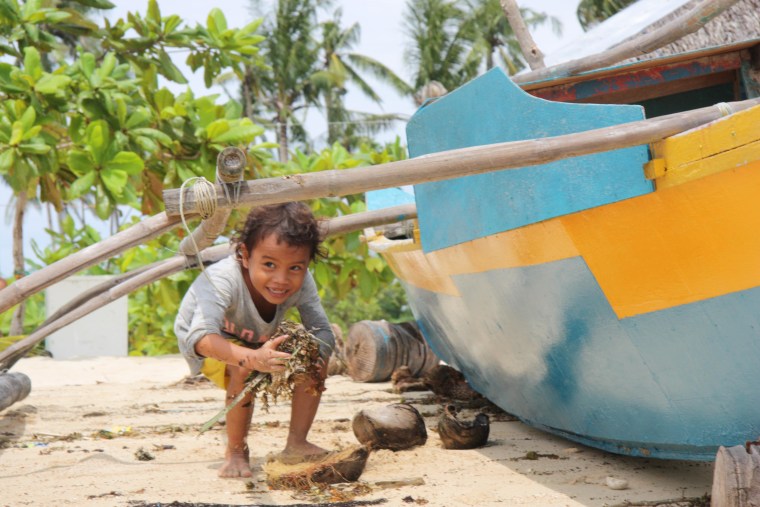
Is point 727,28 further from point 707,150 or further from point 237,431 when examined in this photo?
point 237,431

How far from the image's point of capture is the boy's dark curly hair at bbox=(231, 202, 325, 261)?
261 centimetres

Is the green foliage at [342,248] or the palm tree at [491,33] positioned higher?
the palm tree at [491,33]

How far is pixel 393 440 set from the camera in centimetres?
298

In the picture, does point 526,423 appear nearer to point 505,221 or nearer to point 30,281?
point 505,221

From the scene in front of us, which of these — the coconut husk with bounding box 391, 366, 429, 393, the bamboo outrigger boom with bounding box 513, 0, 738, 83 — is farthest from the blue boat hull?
the coconut husk with bounding box 391, 366, 429, 393

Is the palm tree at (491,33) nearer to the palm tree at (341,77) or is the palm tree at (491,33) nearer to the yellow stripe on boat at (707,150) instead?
the palm tree at (341,77)

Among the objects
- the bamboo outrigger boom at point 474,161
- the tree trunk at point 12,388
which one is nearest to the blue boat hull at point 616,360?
the bamboo outrigger boom at point 474,161

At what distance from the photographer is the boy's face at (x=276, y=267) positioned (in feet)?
8.61

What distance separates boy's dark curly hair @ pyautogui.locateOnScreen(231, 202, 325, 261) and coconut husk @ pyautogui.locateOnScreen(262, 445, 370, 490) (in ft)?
2.26

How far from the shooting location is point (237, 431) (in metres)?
2.81

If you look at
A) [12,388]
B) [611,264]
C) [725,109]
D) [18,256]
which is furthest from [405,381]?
[18,256]

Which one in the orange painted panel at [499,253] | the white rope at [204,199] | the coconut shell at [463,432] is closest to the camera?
the white rope at [204,199]

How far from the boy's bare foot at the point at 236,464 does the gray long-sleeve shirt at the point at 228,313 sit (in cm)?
32

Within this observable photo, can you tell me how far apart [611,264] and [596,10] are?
20.1 meters
